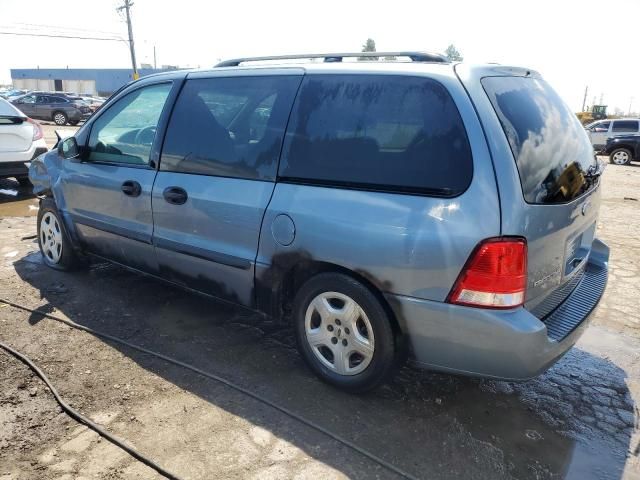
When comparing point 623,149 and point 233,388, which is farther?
point 623,149

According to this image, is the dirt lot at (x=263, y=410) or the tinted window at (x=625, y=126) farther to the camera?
the tinted window at (x=625, y=126)

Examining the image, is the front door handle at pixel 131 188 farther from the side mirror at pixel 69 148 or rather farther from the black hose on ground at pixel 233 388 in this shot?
the black hose on ground at pixel 233 388

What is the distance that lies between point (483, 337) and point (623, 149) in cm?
1966

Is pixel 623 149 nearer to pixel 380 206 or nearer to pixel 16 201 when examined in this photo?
pixel 16 201

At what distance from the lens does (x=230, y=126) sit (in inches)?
126

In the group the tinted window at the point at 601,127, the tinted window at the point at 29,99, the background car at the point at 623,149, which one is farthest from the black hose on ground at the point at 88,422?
the tinted window at the point at 29,99

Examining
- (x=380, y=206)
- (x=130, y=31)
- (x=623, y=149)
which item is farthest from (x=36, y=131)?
(x=130, y=31)

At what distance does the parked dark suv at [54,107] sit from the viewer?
84.3ft

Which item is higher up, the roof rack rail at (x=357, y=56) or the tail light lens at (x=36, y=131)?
the roof rack rail at (x=357, y=56)

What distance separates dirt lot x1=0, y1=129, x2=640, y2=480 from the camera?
91.7 inches

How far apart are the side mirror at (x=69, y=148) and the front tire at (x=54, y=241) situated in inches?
20.4

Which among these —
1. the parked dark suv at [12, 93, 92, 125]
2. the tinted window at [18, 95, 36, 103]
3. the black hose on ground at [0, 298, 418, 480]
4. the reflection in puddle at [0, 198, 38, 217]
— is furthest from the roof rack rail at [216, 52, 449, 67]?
the tinted window at [18, 95, 36, 103]

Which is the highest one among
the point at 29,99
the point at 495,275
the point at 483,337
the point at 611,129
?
the point at 29,99

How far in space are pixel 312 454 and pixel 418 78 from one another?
190 cm
